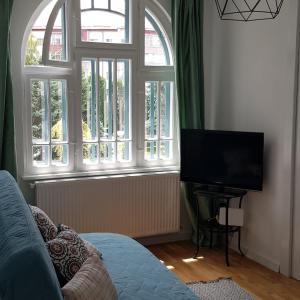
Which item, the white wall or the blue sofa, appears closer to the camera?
the blue sofa

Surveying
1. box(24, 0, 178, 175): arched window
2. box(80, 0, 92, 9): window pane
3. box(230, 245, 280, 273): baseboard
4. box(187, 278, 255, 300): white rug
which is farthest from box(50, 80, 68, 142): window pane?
box(230, 245, 280, 273): baseboard

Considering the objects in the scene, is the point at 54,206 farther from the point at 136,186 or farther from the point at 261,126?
the point at 261,126

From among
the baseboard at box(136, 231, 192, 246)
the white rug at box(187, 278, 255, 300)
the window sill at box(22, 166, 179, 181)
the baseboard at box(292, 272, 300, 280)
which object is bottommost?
the white rug at box(187, 278, 255, 300)

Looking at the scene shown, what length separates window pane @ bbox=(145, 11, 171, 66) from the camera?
459 cm

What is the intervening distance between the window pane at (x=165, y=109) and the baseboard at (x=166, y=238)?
41.0 inches

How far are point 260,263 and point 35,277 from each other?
301 cm

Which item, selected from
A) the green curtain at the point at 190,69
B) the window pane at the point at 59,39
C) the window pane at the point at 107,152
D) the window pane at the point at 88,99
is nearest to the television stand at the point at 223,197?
the green curtain at the point at 190,69

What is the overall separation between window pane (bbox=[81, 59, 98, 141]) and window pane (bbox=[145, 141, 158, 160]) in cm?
57

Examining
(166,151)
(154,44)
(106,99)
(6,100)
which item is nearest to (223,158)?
(166,151)

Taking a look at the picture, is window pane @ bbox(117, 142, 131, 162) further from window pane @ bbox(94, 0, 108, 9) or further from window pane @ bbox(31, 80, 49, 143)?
window pane @ bbox(94, 0, 108, 9)

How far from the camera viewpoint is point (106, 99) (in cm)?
446

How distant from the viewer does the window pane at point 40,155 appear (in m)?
4.23

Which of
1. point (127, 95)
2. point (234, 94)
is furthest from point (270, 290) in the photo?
point (127, 95)

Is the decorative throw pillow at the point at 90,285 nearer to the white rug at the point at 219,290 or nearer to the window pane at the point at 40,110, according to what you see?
the white rug at the point at 219,290
